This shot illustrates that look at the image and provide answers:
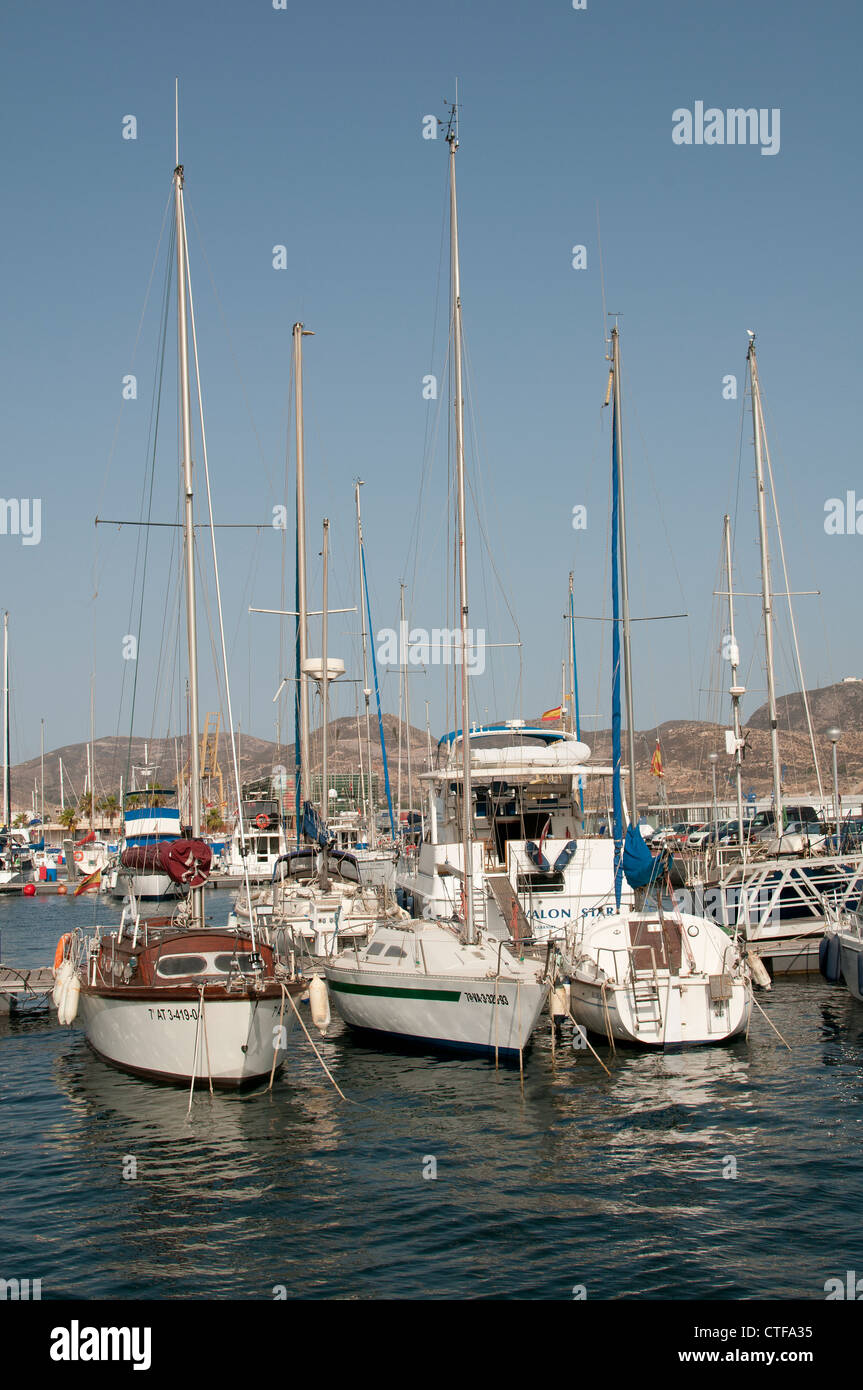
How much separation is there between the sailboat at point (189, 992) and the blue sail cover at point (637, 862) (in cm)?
831

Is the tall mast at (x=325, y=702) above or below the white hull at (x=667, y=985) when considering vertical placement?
above

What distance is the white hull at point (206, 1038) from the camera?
19844 millimetres

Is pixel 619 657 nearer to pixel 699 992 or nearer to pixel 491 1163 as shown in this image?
pixel 699 992

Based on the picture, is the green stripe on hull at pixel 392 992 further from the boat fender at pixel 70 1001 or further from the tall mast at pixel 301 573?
the tall mast at pixel 301 573

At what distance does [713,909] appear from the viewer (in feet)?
115

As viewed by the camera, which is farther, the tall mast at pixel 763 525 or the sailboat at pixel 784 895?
the tall mast at pixel 763 525

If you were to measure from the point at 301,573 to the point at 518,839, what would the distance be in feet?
43.5

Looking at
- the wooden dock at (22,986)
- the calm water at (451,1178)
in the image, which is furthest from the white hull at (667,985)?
the wooden dock at (22,986)

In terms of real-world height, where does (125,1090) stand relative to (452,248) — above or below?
below

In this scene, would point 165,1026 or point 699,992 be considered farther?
point 699,992

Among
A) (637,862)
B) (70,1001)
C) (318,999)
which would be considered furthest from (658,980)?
(70,1001)

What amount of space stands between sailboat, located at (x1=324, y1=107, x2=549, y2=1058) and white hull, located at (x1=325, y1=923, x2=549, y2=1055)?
0.02m

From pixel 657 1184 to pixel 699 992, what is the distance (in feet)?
23.5
